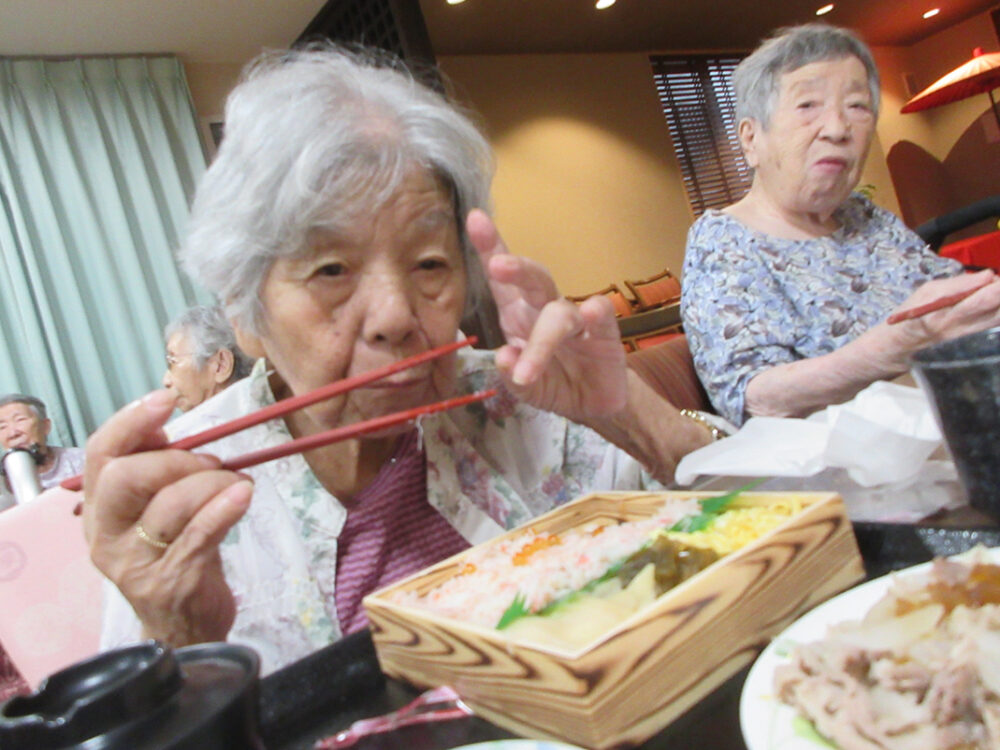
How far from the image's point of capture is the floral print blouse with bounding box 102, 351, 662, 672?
3.07ft

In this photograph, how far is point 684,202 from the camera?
6.78m

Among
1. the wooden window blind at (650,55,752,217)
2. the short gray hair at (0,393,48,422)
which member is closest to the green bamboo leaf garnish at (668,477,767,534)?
the short gray hair at (0,393,48,422)

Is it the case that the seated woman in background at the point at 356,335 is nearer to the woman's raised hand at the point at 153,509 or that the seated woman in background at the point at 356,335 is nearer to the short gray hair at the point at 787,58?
the woman's raised hand at the point at 153,509

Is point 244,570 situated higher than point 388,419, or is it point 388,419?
point 388,419

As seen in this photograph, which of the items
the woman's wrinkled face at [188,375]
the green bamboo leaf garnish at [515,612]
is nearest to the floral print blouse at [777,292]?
the green bamboo leaf garnish at [515,612]

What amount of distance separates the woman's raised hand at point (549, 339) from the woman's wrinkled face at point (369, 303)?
0.29 feet

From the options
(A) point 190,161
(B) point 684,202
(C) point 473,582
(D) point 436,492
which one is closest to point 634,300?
(B) point 684,202

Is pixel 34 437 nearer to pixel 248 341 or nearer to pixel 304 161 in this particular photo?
pixel 248 341

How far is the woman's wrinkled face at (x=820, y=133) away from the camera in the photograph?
67.7 inches

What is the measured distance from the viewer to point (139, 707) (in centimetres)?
38

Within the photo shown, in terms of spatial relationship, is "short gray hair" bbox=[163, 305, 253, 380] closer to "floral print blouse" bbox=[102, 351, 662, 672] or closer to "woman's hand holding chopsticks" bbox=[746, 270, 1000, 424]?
"floral print blouse" bbox=[102, 351, 662, 672]

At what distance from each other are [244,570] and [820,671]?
30.0 inches

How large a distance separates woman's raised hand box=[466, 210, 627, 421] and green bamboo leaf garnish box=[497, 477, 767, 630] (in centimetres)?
22

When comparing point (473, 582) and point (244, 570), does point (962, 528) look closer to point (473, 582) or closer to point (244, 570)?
point (473, 582)
